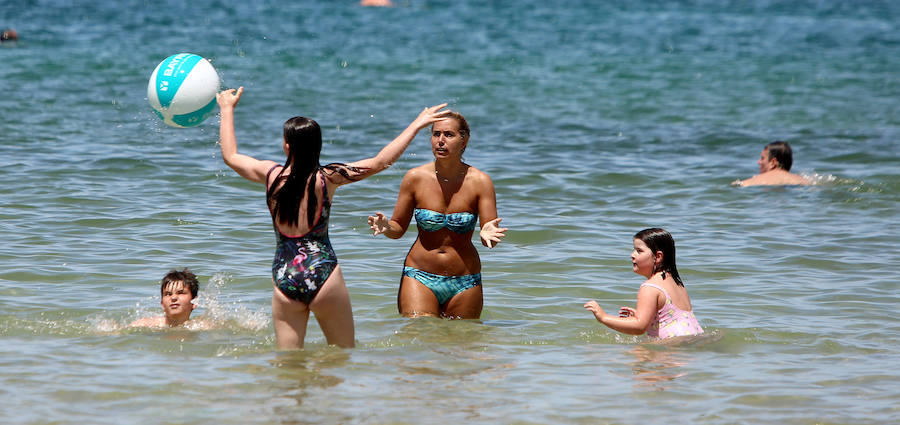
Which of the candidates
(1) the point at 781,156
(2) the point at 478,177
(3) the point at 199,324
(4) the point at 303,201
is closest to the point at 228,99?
(4) the point at 303,201

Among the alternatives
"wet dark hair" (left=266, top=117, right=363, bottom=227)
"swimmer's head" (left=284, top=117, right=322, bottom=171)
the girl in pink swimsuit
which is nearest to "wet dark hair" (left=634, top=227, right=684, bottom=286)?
the girl in pink swimsuit

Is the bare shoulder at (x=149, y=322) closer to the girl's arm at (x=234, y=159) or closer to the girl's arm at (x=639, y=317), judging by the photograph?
the girl's arm at (x=234, y=159)

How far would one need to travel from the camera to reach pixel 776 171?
15.6 meters

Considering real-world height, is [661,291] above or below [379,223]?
below

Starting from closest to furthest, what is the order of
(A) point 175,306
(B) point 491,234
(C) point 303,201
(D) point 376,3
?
1. (C) point 303,201
2. (B) point 491,234
3. (A) point 175,306
4. (D) point 376,3

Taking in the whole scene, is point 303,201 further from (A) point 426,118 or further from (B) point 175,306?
(B) point 175,306

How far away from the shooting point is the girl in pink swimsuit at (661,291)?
7.78 m

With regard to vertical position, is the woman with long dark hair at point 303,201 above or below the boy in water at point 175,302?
above

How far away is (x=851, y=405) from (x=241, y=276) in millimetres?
5885

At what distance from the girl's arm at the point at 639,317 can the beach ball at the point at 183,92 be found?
10.5 ft

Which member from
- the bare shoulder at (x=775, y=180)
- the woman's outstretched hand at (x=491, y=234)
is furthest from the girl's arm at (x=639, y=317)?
the bare shoulder at (x=775, y=180)

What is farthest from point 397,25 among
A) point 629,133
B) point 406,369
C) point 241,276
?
point 406,369

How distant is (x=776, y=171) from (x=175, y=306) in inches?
402

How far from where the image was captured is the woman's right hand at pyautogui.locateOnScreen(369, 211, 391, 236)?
7492 millimetres
